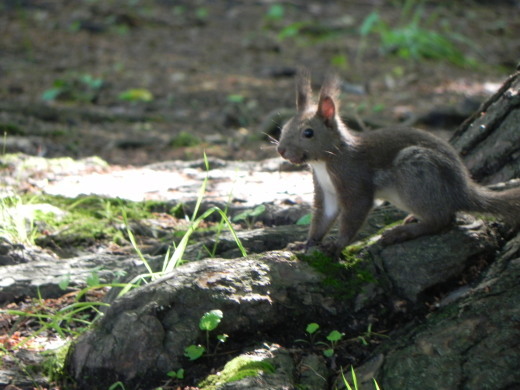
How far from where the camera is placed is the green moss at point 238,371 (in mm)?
2576

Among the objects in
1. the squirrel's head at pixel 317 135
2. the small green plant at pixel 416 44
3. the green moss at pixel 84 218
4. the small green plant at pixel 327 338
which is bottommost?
the green moss at pixel 84 218

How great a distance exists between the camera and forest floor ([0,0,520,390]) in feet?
20.8

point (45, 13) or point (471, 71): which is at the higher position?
point (471, 71)

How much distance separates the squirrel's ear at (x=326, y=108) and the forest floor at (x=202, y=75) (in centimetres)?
91

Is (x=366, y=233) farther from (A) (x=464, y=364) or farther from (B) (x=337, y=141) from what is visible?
(A) (x=464, y=364)

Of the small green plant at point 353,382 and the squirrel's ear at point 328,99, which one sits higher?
the squirrel's ear at point 328,99

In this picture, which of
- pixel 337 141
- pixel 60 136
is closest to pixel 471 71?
pixel 60 136

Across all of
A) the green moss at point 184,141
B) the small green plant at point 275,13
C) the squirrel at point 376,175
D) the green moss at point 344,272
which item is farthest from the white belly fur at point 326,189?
the small green plant at point 275,13

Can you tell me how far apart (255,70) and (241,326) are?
23.5 ft

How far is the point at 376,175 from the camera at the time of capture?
3648 millimetres

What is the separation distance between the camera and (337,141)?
3744 millimetres

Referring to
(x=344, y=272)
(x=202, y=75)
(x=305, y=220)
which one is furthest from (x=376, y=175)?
(x=202, y=75)

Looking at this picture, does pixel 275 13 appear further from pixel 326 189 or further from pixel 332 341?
pixel 332 341

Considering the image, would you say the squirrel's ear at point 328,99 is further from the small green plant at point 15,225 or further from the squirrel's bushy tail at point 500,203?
the small green plant at point 15,225
